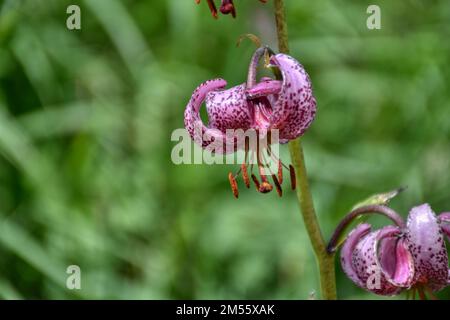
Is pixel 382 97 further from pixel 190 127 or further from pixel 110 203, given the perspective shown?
pixel 190 127

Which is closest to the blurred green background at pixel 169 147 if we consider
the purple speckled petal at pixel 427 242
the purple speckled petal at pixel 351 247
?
the purple speckled petal at pixel 351 247

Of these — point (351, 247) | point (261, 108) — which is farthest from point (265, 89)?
point (351, 247)

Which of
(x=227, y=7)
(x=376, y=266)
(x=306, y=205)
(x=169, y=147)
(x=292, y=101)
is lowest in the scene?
(x=376, y=266)

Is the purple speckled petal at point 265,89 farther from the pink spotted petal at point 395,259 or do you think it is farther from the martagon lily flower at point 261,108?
the pink spotted petal at point 395,259

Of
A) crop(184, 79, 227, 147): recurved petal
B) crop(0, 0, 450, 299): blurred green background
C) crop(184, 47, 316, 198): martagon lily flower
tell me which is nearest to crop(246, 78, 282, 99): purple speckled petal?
crop(184, 47, 316, 198): martagon lily flower

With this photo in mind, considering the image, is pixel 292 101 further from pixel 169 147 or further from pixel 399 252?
pixel 169 147
